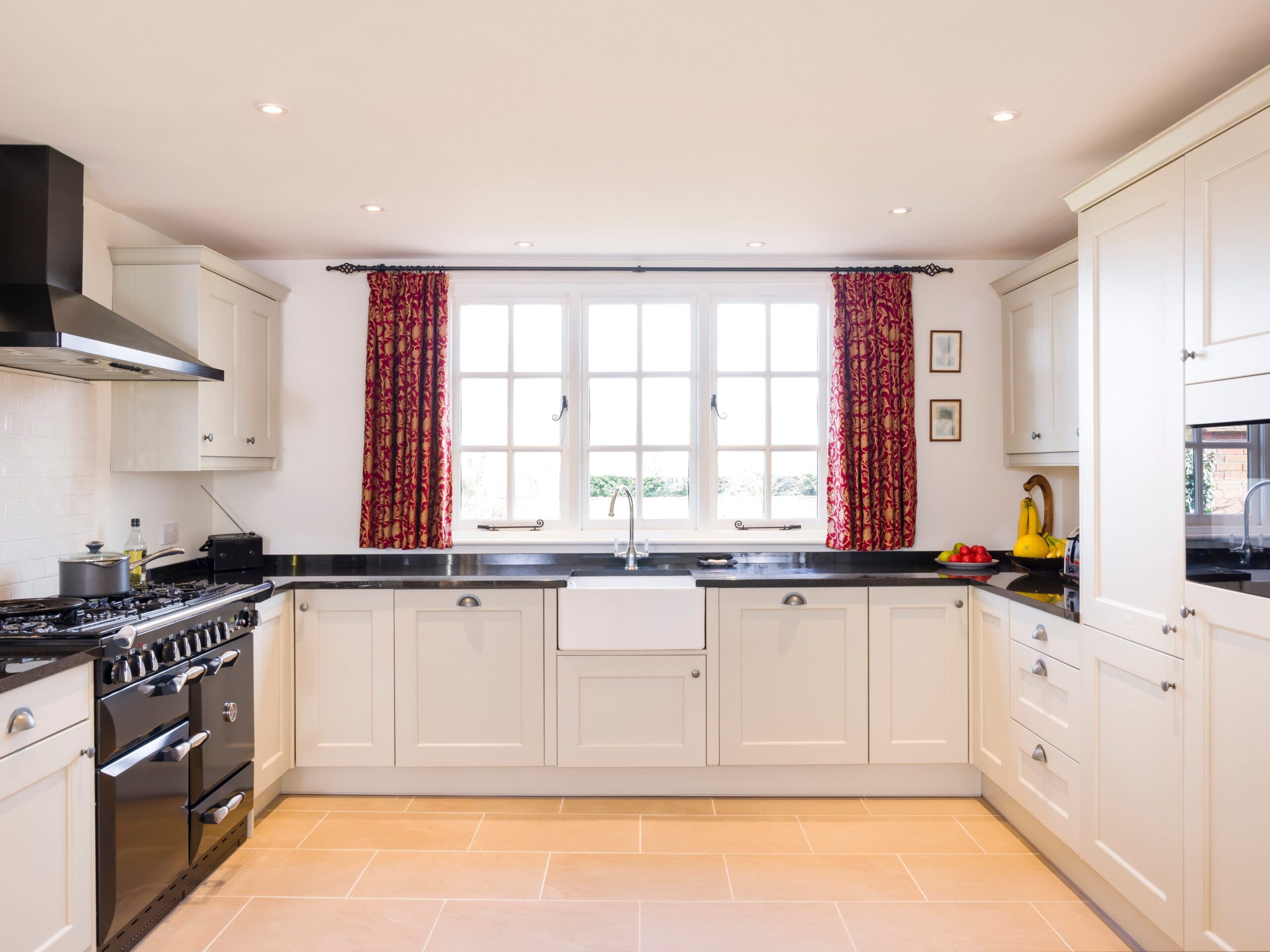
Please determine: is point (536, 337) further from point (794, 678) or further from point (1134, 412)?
point (1134, 412)

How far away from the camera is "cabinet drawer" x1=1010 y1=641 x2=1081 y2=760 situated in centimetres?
251

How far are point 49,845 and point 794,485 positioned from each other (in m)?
3.13

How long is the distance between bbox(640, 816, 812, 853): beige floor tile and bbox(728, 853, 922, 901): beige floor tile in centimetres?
7

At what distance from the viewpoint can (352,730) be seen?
10.6ft

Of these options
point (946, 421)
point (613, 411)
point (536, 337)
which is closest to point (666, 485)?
point (613, 411)

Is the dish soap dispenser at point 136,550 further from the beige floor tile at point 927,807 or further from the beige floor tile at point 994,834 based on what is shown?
the beige floor tile at point 994,834

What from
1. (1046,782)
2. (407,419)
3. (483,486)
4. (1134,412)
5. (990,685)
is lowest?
(1046,782)

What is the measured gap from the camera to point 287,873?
2660 millimetres

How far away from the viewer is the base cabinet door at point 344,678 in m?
3.21

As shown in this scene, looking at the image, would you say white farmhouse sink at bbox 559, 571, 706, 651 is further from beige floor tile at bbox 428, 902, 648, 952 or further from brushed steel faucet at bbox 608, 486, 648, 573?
beige floor tile at bbox 428, 902, 648, 952

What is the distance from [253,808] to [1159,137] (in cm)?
374

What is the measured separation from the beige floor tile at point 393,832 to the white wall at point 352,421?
4.25 feet

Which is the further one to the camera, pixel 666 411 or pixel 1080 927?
pixel 666 411

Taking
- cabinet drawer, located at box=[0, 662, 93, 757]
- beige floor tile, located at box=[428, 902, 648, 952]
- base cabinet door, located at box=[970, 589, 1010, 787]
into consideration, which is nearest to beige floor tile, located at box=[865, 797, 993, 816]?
base cabinet door, located at box=[970, 589, 1010, 787]
